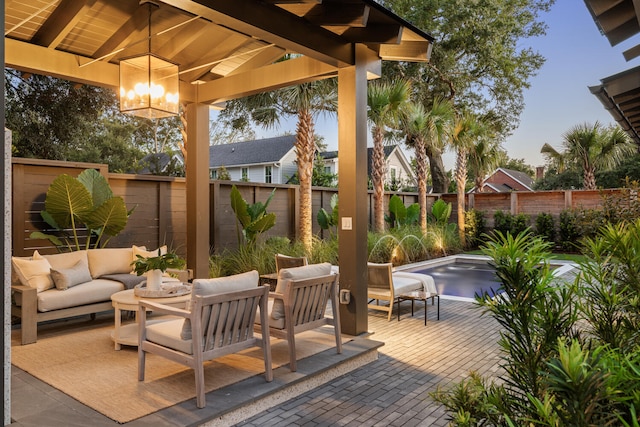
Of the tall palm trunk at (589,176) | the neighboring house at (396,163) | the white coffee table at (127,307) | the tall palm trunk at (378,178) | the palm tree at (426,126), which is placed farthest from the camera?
the neighboring house at (396,163)

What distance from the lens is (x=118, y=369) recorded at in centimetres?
411

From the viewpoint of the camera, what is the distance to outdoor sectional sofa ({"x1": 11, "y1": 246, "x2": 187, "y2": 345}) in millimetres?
4922

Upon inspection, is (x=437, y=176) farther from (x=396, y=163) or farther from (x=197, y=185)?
(x=197, y=185)

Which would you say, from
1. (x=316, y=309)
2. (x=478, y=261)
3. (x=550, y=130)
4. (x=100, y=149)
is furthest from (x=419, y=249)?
(x=550, y=130)

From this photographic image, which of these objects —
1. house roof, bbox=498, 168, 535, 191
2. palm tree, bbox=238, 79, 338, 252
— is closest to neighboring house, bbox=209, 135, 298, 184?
palm tree, bbox=238, 79, 338, 252

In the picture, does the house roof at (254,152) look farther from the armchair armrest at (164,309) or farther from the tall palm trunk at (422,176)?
the armchair armrest at (164,309)

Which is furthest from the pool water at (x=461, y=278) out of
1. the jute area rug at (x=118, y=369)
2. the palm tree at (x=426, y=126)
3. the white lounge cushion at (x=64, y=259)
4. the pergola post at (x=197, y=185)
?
the white lounge cushion at (x=64, y=259)

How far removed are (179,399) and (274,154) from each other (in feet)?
64.6

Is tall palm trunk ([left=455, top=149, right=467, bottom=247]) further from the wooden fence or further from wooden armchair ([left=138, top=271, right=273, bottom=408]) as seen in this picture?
wooden armchair ([left=138, top=271, right=273, bottom=408])

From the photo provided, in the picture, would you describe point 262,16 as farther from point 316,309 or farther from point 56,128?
point 56,128

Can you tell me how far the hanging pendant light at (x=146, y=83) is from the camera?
196 inches

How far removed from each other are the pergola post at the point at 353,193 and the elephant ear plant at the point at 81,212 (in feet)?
11.6

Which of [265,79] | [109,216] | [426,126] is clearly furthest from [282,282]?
[426,126]

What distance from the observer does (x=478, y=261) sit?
12.6 metres
